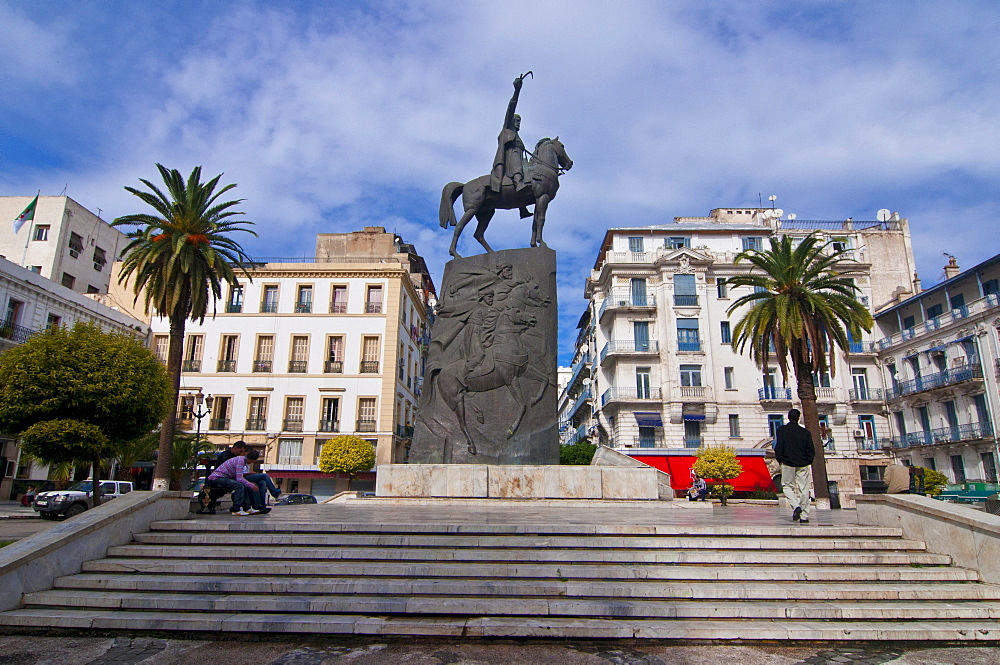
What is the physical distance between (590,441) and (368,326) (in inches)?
821

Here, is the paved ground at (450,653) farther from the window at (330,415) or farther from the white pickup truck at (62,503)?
the window at (330,415)

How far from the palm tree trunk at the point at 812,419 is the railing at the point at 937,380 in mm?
16446

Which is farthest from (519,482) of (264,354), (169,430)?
(264,354)

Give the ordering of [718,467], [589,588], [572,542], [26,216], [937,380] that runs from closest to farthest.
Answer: [589,588]
[572,542]
[718,467]
[937,380]
[26,216]

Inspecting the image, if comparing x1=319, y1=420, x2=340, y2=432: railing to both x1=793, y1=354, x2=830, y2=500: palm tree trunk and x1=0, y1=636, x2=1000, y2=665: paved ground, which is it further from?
x1=0, y1=636, x2=1000, y2=665: paved ground

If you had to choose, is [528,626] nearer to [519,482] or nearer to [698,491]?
[519,482]

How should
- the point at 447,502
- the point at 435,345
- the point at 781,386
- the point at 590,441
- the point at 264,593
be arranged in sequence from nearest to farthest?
the point at 264,593, the point at 447,502, the point at 435,345, the point at 781,386, the point at 590,441

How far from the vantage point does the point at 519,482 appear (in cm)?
1218

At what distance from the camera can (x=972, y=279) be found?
37.5 metres

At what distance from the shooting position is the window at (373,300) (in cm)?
4306

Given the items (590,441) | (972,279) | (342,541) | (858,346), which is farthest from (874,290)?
(342,541)

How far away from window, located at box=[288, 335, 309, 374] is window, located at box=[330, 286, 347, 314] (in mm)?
2756

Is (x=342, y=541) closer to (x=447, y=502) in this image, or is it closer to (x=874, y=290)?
(x=447, y=502)

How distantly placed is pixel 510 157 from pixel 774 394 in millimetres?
33807
